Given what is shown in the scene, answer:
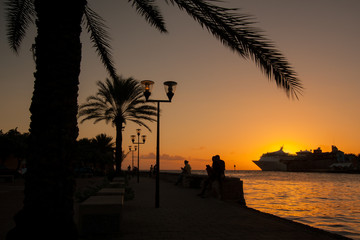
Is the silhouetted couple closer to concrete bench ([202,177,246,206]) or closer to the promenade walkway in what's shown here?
concrete bench ([202,177,246,206])

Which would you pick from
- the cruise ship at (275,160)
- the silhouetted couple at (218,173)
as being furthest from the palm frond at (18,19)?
the cruise ship at (275,160)

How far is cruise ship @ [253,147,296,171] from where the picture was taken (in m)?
163

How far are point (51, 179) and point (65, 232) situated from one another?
2.48 ft

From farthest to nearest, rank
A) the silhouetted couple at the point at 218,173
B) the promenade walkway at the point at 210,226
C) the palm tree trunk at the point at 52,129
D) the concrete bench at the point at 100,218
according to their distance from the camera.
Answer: the silhouetted couple at the point at 218,173 < the concrete bench at the point at 100,218 < the promenade walkway at the point at 210,226 < the palm tree trunk at the point at 52,129

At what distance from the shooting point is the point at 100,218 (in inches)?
232

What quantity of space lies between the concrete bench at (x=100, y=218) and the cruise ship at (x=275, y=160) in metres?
165

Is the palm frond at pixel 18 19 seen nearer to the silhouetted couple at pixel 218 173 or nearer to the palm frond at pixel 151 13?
the palm frond at pixel 151 13

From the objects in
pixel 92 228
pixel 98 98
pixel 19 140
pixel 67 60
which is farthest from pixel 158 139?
pixel 19 140

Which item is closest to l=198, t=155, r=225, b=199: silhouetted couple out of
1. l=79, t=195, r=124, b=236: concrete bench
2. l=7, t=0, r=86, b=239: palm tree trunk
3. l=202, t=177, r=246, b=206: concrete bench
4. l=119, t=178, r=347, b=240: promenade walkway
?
l=202, t=177, r=246, b=206: concrete bench

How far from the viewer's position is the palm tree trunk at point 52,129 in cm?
410

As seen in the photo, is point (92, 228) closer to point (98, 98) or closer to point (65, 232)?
point (65, 232)

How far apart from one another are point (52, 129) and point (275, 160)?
170048 millimetres

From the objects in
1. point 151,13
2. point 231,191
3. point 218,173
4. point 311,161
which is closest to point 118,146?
point 218,173

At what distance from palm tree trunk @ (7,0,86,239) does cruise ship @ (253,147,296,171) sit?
166474 mm
